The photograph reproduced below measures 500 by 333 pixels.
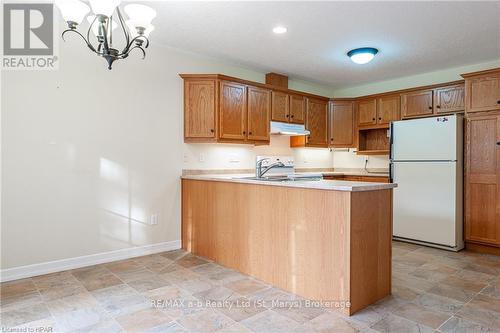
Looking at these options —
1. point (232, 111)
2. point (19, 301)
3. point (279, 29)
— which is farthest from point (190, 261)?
point (279, 29)

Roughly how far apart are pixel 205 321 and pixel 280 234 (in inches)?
36.6

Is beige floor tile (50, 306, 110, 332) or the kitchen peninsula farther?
the kitchen peninsula

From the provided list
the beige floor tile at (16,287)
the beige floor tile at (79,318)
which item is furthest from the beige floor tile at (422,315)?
the beige floor tile at (16,287)

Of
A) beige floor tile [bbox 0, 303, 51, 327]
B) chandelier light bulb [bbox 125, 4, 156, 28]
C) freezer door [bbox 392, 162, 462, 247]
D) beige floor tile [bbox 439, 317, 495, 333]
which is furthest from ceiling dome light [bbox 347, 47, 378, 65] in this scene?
beige floor tile [bbox 0, 303, 51, 327]

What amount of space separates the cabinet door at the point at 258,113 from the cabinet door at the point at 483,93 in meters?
2.55

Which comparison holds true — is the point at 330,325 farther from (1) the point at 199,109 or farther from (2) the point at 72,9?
(1) the point at 199,109

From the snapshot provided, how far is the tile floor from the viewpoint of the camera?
83.5 inches

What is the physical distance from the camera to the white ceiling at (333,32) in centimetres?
285

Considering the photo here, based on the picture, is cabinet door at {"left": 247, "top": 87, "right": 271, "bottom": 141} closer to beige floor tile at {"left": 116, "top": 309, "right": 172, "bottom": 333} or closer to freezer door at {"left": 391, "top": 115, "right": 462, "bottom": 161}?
freezer door at {"left": 391, "top": 115, "right": 462, "bottom": 161}

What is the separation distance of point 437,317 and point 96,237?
318cm

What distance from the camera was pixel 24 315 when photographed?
2.25 m

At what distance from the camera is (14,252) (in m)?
2.92

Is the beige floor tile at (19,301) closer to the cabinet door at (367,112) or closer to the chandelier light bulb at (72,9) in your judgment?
the chandelier light bulb at (72,9)

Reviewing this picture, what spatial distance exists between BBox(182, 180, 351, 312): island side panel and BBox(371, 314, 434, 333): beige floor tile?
0.27 metres
